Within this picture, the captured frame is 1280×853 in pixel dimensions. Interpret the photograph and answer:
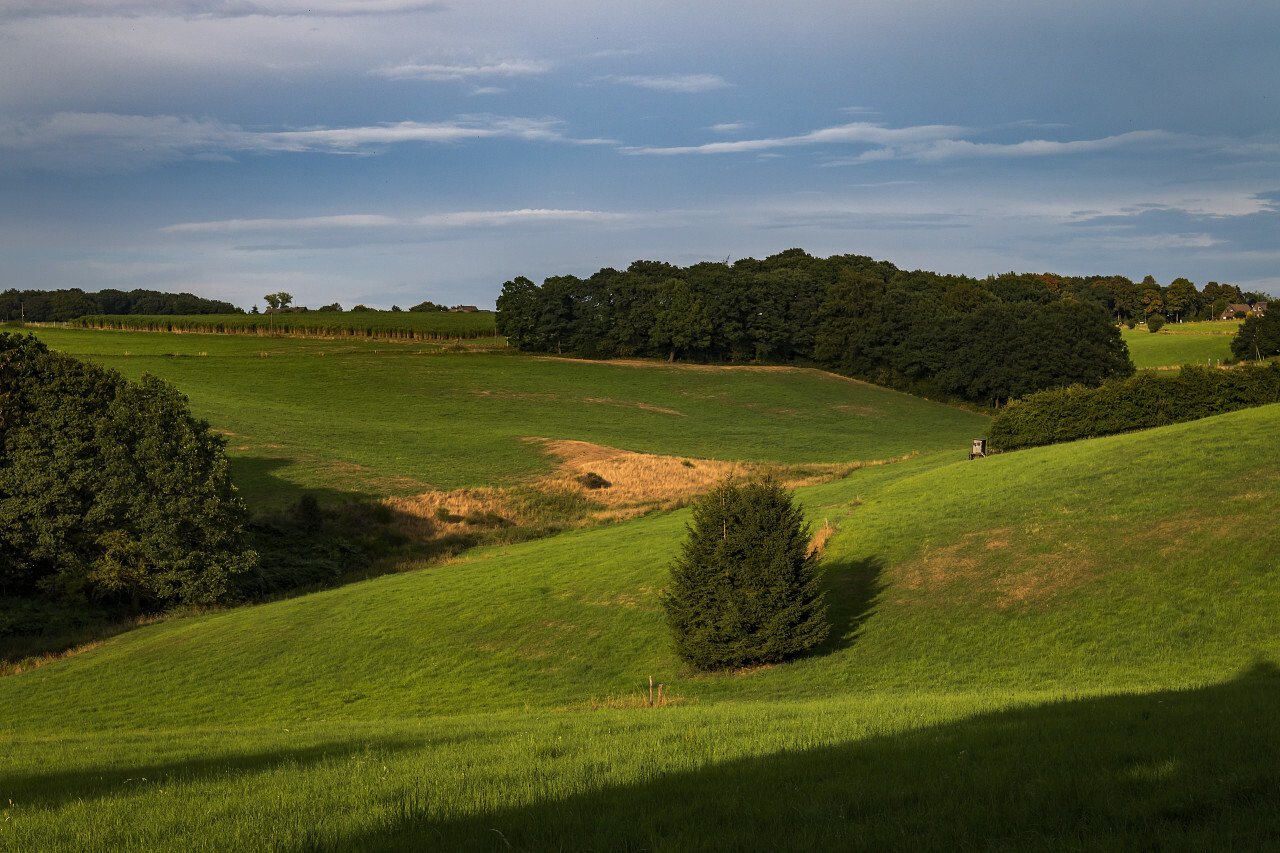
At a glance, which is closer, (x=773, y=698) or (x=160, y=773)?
(x=160, y=773)

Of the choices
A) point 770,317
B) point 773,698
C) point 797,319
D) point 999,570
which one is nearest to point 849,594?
point 999,570

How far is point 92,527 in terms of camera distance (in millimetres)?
36219

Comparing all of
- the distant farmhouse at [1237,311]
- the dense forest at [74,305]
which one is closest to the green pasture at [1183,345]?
the distant farmhouse at [1237,311]

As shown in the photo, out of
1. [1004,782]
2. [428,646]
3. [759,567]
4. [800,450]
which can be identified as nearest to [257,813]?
[1004,782]

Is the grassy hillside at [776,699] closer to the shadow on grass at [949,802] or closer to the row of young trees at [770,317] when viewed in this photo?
the shadow on grass at [949,802]

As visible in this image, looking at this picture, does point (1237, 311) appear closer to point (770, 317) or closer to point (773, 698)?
point (770, 317)

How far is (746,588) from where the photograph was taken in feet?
68.1

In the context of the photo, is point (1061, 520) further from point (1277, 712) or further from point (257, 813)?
point (257, 813)

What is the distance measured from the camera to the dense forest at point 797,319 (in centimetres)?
10250

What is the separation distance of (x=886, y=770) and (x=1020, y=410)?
3703 centimetres

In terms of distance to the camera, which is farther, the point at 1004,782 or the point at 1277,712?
the point at 1277,712

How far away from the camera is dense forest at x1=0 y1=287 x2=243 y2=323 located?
16710 cm

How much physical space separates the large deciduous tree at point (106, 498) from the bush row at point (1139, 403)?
3492 cm

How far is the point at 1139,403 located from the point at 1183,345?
336 feet
